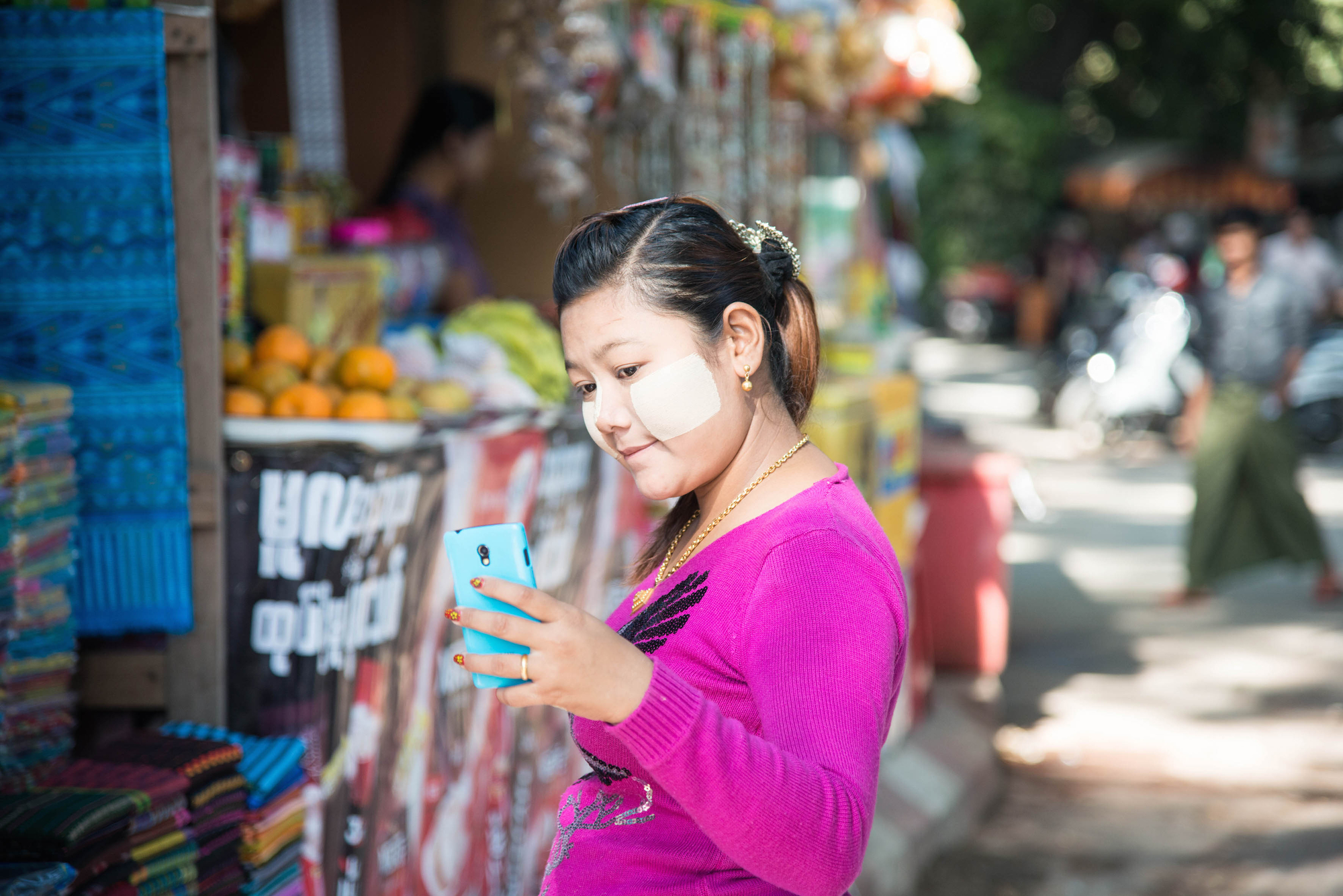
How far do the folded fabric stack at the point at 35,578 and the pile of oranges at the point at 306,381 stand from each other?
428 mm

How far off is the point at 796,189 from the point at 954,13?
1.51m

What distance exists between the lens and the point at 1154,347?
1190cm

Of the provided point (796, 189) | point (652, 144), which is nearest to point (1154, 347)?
point (796, 189)

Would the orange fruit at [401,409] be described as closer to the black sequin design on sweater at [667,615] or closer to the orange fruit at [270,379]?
the orange fruit at [270,379]

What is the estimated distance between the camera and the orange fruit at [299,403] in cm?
269

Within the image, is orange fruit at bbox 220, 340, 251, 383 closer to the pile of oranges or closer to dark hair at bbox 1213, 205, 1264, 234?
the pile of oranges

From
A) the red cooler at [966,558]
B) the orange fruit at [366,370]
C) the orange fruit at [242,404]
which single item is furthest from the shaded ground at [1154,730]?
the orange fruit at [242,404]

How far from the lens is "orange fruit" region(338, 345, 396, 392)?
2.97 metres

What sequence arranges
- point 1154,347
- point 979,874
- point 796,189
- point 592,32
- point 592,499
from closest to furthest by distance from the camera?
1. point 592,499
2. point 592,32
3. point 979,874
4. point 796,189
5. point 1154,347

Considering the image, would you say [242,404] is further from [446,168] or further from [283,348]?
[446,168]

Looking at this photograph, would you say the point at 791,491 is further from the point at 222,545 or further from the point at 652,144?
the point at 652,144

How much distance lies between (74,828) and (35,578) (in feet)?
1.76

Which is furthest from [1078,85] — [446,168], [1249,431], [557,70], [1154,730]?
[557,70]

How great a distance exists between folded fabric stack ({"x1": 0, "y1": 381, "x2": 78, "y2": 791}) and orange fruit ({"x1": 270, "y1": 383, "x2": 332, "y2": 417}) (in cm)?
45
